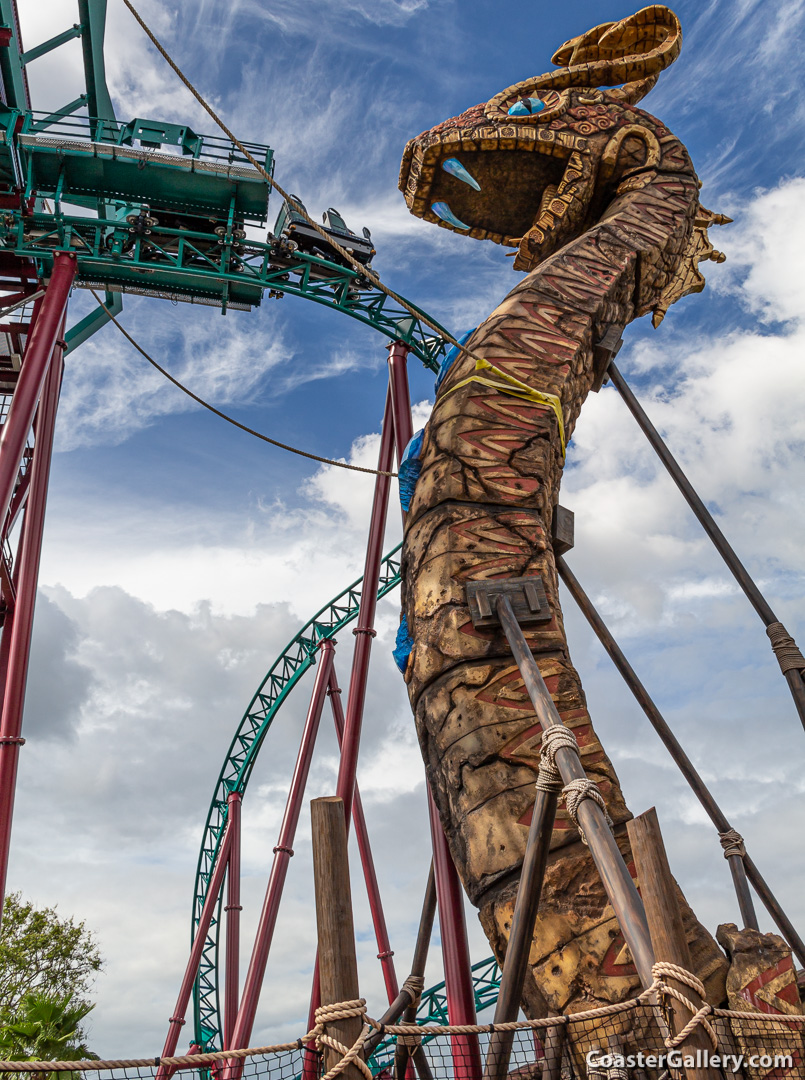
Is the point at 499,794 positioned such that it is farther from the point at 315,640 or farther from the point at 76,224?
the point at 315,640

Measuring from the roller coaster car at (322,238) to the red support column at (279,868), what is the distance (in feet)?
15.6

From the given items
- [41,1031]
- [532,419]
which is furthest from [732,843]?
[41,1031]

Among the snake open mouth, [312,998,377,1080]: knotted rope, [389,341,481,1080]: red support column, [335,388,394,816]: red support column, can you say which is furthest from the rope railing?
the snake open mouth

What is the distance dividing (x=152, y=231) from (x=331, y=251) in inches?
78.9

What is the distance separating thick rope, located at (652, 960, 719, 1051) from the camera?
2.24 meters

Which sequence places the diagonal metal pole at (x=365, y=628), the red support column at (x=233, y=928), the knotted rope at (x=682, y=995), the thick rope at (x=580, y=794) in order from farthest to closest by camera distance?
the red support column at (x=233, y=928)
the diagonal metal pole at (x=365, y=628)
the thick rope at (x=580, y=794)
the knotted rope at (x=682, y=995)

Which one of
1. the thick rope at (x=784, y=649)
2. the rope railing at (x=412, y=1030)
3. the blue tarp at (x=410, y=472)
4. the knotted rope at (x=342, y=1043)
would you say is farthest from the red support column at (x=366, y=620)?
the knotted rope at (x=342, y=1043)

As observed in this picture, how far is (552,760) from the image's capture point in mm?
3008

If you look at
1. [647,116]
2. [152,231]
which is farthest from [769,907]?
[152,231]

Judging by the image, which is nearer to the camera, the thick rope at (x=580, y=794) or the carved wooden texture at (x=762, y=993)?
the carved wooden texture at (x=762, y=993)

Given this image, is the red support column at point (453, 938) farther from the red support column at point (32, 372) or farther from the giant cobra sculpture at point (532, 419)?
the red support column at point (32, 372)

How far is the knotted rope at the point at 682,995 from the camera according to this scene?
2236mm

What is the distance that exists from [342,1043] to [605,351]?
174 inches

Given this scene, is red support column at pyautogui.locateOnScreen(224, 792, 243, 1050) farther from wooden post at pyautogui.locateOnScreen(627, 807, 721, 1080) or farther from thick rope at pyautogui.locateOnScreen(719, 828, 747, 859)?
wooden post at pyautogui.locateOnScreen(627, 807, 721, 1080)
